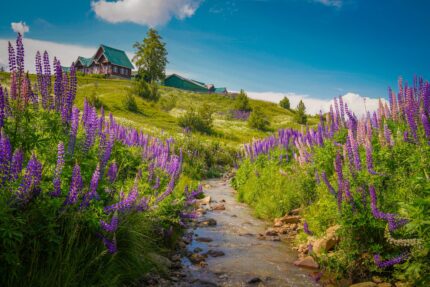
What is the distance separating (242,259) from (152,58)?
8370cm

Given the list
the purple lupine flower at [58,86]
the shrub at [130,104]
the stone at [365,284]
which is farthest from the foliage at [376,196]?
the shrub at [130,104]

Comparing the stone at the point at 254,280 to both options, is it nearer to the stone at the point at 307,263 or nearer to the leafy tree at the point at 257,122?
the stone at the point at 307,263

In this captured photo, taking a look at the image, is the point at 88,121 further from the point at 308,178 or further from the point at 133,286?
the point at 308,178

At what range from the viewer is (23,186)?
3.39 m

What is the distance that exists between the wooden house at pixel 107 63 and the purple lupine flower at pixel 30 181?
8078cm

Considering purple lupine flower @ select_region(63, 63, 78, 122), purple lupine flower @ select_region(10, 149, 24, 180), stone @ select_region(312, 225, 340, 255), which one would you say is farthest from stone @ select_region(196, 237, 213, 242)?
purple lupine flower @ select_region(10, 149, 24, 180)

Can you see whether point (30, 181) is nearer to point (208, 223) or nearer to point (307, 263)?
point (307, 263)

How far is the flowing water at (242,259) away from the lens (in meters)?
5.98

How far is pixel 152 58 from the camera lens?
85438 mm

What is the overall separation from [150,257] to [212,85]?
352 feet

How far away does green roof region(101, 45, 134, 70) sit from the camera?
80938 millimetres

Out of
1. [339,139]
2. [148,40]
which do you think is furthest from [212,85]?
[339,139]

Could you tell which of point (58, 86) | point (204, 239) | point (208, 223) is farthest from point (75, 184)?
point (208, 223)

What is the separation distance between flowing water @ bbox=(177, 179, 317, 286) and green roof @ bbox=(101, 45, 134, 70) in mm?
77941
